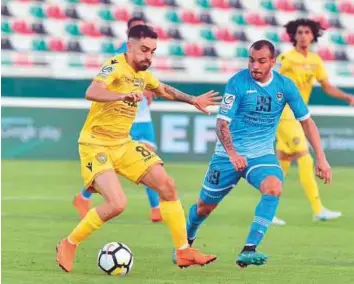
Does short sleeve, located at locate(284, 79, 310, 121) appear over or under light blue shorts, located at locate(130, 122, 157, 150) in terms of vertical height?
over

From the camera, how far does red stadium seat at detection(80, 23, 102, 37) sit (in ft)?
84.0

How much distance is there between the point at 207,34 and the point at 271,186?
17.7 metres

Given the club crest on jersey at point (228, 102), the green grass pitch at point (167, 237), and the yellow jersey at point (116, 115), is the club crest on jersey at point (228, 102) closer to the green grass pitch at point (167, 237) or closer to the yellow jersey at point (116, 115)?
the yellow jersey at point (116, 115)

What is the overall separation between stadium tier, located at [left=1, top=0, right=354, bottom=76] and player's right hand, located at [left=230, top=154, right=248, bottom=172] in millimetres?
15842

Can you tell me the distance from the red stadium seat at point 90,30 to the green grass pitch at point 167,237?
8339 mm

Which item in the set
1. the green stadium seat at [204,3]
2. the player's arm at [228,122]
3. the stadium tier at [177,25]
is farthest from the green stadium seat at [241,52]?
the player's arm at [228,122]

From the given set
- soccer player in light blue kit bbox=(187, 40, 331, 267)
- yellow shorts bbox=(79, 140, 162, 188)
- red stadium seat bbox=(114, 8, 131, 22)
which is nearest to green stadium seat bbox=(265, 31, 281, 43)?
red stadium seat bbox=(114, 8, 131, 22)

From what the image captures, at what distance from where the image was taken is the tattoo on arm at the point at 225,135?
8828 mm

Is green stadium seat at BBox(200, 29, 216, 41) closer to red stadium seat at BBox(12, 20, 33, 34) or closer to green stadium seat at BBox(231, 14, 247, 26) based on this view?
green stadium seat at BBox(231, 14, 247, 26)

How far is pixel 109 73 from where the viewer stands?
28.0 ft

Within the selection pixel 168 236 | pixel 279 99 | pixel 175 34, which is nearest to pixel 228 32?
pixel 175 34

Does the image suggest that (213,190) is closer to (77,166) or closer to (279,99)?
(279,99)

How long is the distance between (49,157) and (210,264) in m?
10.6

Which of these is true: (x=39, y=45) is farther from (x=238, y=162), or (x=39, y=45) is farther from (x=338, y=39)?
(x=238, y=162)
